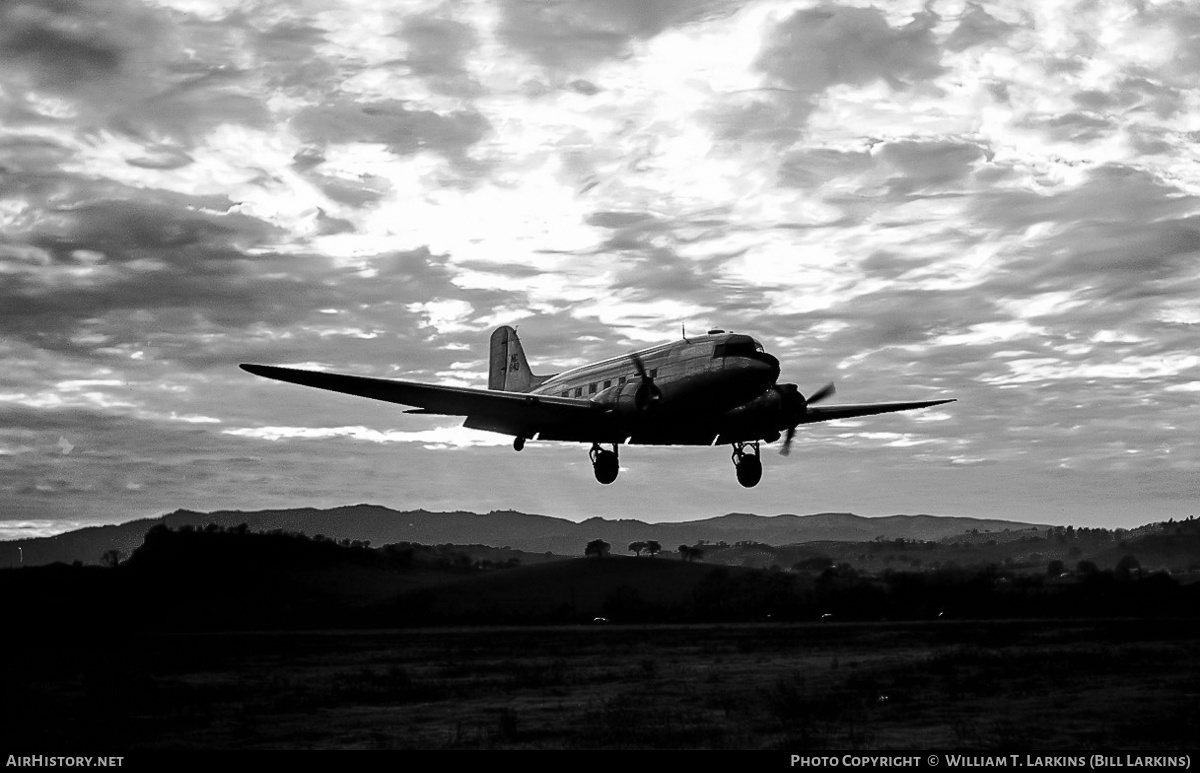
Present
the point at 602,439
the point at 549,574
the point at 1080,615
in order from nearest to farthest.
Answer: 1. the point at 602,439
2. the point at 1080,615
3. the point at 549,574

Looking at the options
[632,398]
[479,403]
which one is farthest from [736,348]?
[479,403]

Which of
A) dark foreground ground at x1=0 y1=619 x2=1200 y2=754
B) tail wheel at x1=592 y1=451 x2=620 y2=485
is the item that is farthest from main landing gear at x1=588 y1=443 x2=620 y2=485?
dark foreground ground at x1=0 y1=619 x2=1200 y2=754

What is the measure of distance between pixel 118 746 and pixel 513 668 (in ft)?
98.3

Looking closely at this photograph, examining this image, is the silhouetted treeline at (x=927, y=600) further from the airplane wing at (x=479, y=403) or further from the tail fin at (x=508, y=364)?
the airplane wing at (x=479, y=403)

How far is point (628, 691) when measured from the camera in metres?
61.8

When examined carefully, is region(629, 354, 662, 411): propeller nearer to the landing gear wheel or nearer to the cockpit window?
the cockpit window

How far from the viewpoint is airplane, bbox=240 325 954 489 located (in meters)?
43.3

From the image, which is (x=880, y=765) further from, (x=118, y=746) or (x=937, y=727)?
(x=118, y=746)

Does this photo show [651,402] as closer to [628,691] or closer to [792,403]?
[792,403]

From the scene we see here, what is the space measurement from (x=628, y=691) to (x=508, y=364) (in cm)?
2158

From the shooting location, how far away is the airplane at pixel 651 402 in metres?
43.3

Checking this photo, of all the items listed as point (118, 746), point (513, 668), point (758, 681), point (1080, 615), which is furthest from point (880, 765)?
point (1080, 615)

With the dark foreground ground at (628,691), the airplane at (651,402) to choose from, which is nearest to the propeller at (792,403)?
the airplane at (651,402)

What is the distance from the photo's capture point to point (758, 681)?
213 feet
